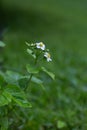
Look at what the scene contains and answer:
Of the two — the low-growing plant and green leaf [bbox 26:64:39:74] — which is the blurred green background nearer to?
the low-growing plant

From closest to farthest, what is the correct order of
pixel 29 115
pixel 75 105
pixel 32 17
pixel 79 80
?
1. pixel 29 115
2. pixel 75 105
3. pixel 79 80
4. pixel 32 17

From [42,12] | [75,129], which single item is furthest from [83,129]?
[42,12]

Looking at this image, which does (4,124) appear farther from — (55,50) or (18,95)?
(55,50)

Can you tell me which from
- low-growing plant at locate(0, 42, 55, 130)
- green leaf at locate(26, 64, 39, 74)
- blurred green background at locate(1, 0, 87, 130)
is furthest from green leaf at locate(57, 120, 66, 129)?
green leaf at locate(26, 64, 39, 74)

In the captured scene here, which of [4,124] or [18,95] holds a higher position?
[18,95]

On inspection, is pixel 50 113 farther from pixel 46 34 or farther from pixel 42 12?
pixel 42 12

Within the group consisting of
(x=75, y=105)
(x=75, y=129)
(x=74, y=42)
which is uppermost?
(x=74, y=42)

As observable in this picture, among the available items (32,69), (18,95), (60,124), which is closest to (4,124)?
(18,95)
